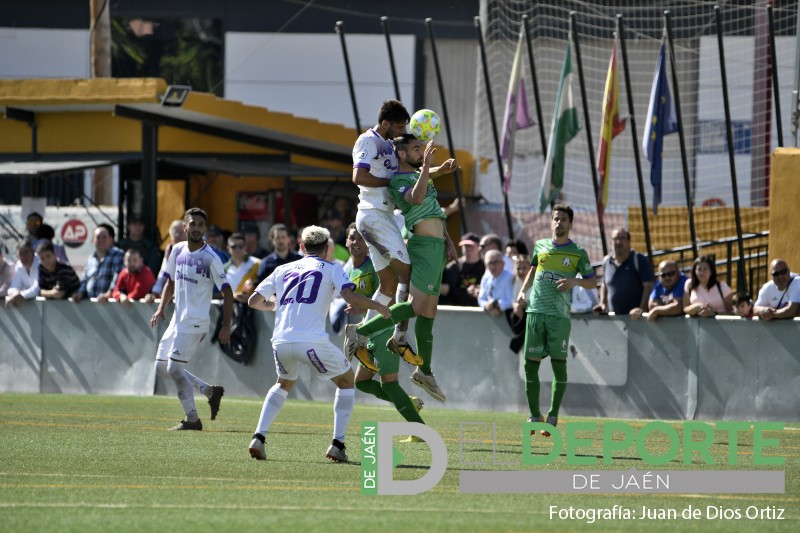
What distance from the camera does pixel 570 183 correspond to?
3128 cm

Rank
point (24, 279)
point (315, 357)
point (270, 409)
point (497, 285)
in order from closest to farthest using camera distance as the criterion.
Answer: point (315, 357) → point (270, 409) → point (497, 285) → point (24, 279)

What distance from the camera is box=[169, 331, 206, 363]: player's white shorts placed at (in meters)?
14.4

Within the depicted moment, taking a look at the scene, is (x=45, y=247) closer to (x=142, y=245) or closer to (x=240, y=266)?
(x=142, y=245)

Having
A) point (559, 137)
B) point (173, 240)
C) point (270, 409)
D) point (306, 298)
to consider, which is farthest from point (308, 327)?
point (559, 137)

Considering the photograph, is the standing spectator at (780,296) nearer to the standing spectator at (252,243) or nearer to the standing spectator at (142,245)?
the standing spectator at (252,243)

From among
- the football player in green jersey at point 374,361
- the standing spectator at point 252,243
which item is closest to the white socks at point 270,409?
the football player in green jersey at point 374,361

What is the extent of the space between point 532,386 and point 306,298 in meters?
4.06

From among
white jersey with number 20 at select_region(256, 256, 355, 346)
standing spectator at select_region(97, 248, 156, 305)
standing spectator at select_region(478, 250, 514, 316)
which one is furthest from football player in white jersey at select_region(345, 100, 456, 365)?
standing spectator at select_region(97, 248, 156, 305)

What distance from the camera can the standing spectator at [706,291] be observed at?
17594mm

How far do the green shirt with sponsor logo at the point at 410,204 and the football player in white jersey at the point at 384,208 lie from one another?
3.1 inches

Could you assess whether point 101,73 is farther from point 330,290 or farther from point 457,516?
point 457,516

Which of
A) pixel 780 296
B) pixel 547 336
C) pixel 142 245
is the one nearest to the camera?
pixel 547 336

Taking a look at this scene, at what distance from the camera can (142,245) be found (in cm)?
2178

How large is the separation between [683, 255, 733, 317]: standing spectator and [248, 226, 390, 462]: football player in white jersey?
24.1 ft
